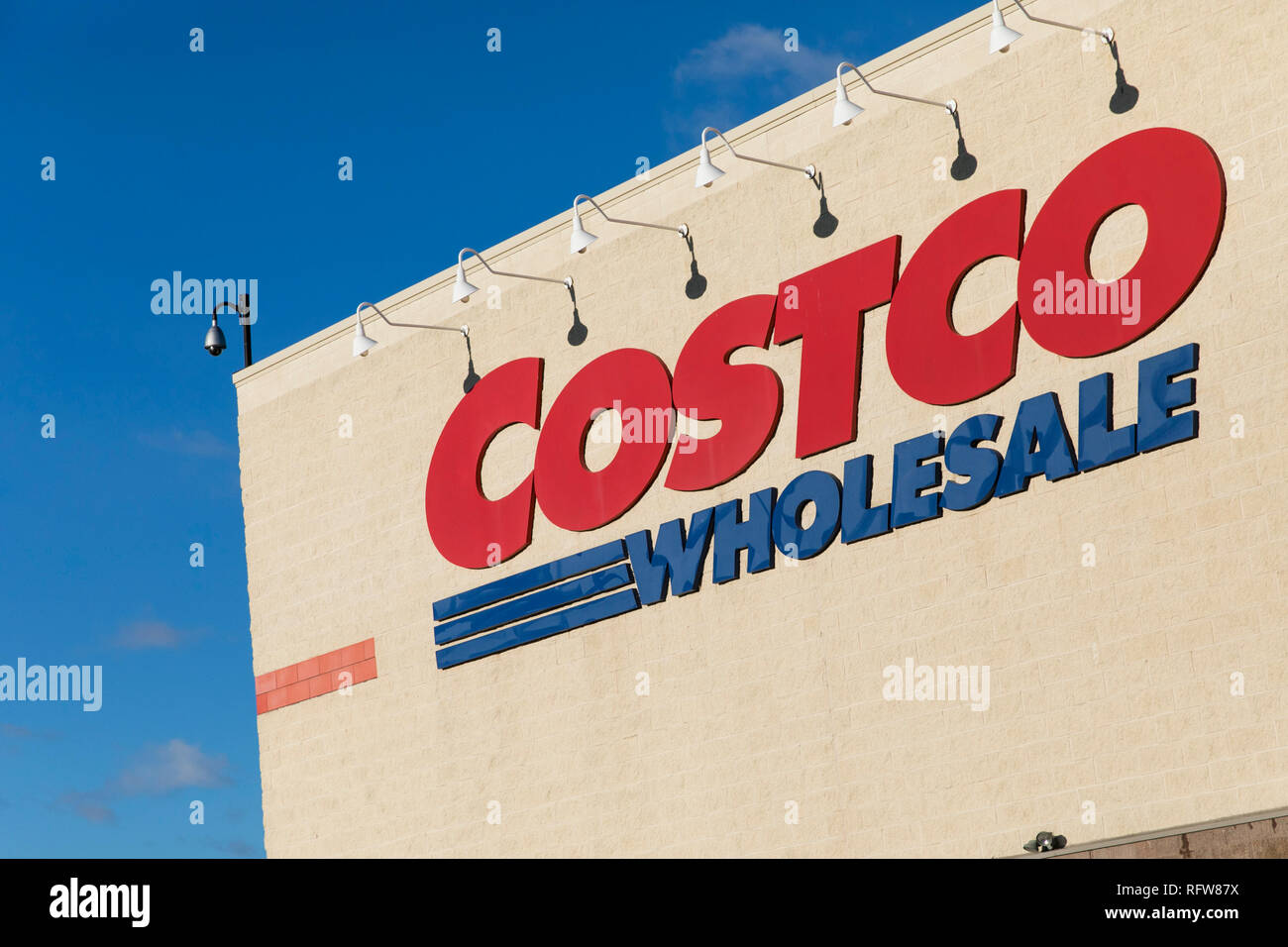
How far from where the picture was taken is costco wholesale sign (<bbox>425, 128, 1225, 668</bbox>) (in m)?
18.8

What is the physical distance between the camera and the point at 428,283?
2723cm

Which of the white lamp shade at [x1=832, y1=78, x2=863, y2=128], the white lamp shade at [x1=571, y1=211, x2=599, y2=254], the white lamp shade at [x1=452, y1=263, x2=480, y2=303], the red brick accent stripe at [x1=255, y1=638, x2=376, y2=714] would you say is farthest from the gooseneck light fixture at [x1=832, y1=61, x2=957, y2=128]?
the red brick accent stripe at [x1=255, y1=638, x2=376, y2=714]

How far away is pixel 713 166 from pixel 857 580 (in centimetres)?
629

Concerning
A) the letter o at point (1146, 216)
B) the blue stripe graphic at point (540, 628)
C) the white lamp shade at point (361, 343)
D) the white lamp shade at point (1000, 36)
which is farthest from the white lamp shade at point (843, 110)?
the white lamp shade at point (361, 343)

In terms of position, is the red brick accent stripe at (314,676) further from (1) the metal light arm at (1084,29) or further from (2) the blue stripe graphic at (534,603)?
(1) the metal light arm at (1084,29)

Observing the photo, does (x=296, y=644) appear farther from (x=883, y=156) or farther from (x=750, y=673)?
(x=883, y=156)

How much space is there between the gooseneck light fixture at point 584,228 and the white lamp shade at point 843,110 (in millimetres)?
3562

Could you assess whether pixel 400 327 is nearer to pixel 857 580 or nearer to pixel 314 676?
pixel 314 676

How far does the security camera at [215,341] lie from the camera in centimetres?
3047

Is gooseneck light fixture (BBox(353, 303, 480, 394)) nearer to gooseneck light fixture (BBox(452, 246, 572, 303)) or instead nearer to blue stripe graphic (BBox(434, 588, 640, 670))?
gooseneck light fixture (BBox(452, 246, 572, 303))

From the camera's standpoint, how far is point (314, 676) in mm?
27797

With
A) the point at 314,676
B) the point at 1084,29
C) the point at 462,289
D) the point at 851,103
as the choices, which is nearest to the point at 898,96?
the point at 851,103

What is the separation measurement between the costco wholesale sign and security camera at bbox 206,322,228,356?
256 inches
